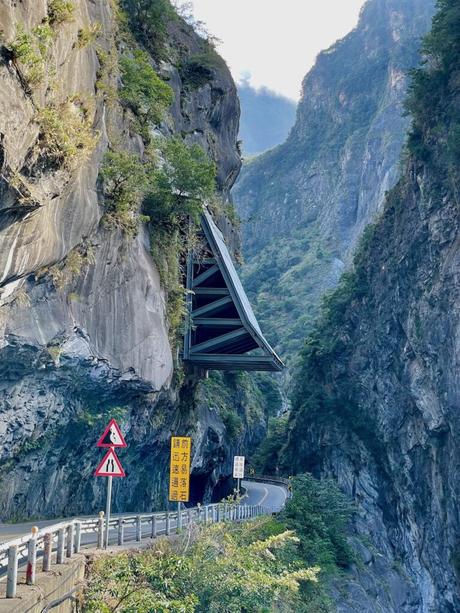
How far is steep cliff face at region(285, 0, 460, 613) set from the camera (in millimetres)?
31859

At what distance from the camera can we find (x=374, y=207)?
101938 mm

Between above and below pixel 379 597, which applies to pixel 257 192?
above

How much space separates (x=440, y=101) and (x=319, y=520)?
22845mm

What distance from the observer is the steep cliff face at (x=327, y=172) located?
341 feet

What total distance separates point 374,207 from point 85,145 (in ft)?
309

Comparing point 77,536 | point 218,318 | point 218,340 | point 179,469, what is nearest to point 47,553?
point 77,536

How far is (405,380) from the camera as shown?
119 ft

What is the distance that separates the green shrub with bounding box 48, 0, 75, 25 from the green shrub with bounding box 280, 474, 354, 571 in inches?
770

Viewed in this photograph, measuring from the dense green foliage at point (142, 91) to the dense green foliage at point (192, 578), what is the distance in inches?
557

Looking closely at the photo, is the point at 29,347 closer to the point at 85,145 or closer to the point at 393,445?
the point at 85,145

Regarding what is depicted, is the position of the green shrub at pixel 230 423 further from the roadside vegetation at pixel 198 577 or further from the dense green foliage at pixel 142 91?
the dense green foliage at pixel 142 91

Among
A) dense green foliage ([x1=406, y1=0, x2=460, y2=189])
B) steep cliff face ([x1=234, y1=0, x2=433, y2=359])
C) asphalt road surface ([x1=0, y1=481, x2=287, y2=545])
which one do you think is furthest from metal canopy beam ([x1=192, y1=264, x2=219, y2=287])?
steep cliff face ([x1=234, y1=0, x2=433, y2=359])

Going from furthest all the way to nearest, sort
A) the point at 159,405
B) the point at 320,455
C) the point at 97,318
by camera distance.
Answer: the point at 320,455
the point at 159,405
the point at 97,318

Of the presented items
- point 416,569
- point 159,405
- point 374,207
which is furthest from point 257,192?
point 159,405
